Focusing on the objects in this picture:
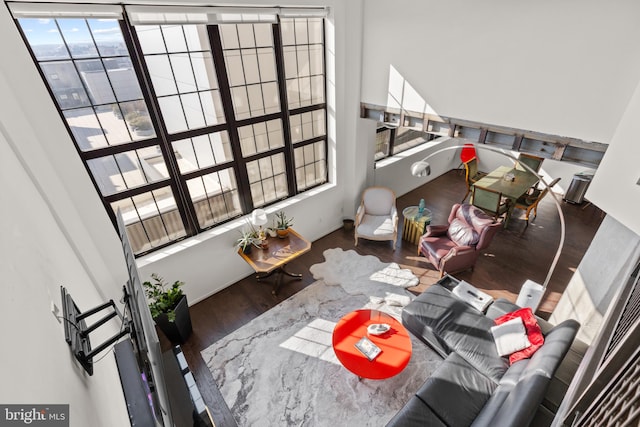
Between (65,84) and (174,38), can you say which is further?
(174,38)

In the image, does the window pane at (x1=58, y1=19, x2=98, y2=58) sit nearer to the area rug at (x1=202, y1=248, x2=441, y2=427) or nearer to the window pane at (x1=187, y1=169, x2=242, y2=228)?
the window pane at (x1=187, y1=169, x2=242, y2=228)

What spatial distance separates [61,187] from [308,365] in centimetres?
327

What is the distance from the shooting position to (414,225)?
5.58 meters

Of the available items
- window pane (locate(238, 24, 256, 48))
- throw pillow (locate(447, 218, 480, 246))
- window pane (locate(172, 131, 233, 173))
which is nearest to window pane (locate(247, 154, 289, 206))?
window pane (locate(172, 131, 233, 173))

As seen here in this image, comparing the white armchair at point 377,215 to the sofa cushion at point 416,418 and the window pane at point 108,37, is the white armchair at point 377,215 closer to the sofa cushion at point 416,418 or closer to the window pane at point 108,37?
the sofa cushion at point 416,418

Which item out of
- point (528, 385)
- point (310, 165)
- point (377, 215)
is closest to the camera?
point (528, 385)

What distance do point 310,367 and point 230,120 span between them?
11.2 ft

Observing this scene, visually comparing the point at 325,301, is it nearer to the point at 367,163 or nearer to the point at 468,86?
the point at 367,163

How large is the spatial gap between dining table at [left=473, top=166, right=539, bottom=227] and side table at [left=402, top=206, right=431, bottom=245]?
1489mm

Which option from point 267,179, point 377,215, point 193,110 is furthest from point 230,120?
point 377,215

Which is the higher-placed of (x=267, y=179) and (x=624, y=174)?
(x=624, y=174)

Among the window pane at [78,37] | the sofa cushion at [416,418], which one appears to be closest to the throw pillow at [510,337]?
the sofa cushion at [416,418]

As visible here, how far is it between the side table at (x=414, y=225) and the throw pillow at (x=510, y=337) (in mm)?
2291

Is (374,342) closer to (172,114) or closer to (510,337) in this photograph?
(510,337)
